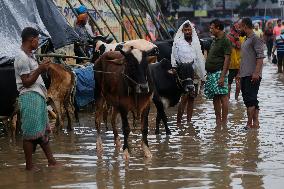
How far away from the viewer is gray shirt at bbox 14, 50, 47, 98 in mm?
8227

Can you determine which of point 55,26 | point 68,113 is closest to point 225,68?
point 68,113

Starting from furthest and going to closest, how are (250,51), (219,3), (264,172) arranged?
(219,3), (250,51), (264,172)

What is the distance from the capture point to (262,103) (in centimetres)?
1598

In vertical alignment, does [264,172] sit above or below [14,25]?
below

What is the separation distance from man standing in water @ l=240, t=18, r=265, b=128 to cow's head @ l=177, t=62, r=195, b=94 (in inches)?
31.4

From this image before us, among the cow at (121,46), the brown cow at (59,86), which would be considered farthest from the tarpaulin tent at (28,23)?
the brown cow at (59,86)

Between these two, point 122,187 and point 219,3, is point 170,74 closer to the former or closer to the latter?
point 122,187

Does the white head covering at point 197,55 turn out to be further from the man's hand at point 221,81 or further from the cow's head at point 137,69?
the cow's head at point 137,69

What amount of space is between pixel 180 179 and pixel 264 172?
94 cm

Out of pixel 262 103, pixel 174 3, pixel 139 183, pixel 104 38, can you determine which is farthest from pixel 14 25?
pixel 174 3

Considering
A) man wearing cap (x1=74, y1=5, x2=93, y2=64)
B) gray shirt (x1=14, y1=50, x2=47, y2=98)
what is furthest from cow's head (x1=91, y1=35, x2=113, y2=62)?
gray shirt (x1=14, y1=50, x2=47, y2=98)

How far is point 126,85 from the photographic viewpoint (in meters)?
9.50

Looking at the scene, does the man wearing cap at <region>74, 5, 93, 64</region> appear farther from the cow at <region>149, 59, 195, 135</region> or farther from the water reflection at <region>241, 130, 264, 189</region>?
the water reflection at <region>241, 130, 264, 189</region>

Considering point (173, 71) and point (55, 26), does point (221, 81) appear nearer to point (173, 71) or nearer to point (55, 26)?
point (173, 71)
